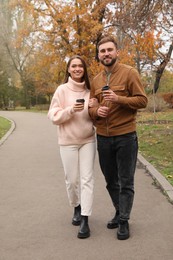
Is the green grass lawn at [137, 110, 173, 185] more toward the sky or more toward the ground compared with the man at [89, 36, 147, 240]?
more toward the ground

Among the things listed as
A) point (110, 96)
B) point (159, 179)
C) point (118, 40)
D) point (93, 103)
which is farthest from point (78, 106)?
point (118, 40)

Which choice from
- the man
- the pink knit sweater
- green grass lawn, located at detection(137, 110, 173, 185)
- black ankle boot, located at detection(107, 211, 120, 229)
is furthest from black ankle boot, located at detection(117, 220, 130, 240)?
green grass lawn, located at detection(137, 110, 173, 185)

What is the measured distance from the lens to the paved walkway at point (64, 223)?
3.51m

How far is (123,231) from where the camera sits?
384cm

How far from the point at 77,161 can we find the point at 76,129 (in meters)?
0.37

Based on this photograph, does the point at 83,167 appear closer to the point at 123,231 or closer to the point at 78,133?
the point at 78,133

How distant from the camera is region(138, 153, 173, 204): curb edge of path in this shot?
5.33 meters

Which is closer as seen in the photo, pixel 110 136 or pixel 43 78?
pixel 110 136

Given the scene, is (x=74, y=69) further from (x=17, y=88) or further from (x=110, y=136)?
(x=17, y=88)

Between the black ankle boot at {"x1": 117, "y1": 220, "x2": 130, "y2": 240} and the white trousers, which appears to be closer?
the black ankle boot at {"x1": 117, "y1": 220, "x2": 130, "y2": 240}

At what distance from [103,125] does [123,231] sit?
3.84 ft

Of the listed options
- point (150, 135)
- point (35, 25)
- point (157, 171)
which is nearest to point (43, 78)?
point (35, 25)

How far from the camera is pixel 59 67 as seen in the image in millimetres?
21188

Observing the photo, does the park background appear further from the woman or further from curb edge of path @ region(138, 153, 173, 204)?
the woman
